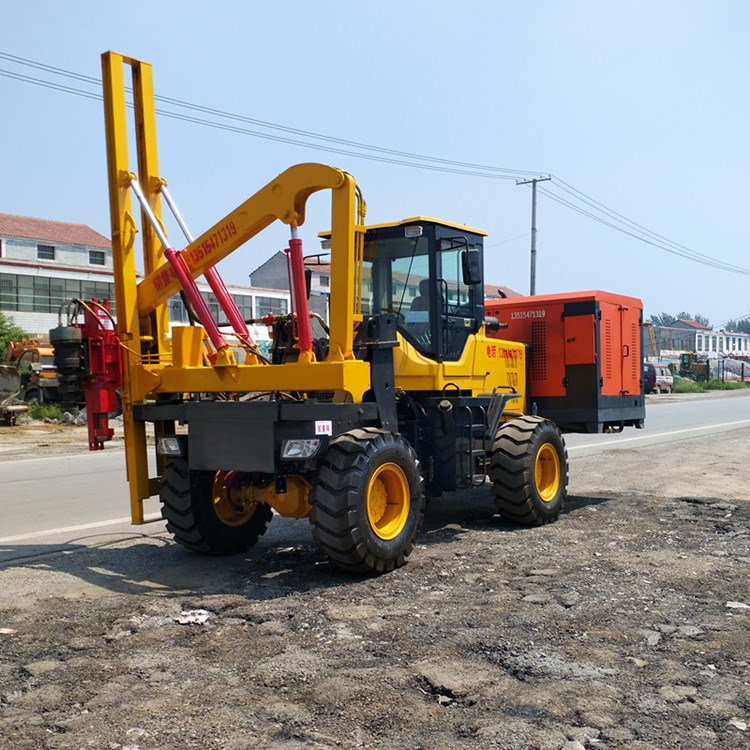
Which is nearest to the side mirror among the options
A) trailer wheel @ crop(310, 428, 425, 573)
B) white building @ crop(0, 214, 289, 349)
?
trailer wheel @ crop(310, 428, 425, 573)

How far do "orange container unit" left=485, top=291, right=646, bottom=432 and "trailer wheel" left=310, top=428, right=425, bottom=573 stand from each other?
388 centimetres

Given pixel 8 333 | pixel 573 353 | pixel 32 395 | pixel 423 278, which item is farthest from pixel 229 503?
pixel 8 333

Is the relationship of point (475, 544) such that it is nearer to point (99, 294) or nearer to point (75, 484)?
point (75, 484)

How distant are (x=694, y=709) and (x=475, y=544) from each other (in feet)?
13.0

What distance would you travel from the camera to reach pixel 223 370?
282 inches

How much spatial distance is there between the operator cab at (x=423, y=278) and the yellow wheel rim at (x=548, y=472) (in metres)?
1.57

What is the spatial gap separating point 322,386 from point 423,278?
213 cm

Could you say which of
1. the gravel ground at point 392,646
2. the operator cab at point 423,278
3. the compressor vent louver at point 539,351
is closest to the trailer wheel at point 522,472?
the gravel ground at point 392,646

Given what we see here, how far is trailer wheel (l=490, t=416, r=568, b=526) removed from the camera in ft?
28.5

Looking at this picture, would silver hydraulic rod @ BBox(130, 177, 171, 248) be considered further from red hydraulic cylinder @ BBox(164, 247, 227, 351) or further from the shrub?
the shrub

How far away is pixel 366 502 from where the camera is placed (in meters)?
6.55

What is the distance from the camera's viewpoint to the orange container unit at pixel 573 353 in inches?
406

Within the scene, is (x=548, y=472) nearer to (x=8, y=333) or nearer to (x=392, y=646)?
(x=392, y=646)

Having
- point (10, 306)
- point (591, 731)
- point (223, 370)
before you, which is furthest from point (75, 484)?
point (10, 306)
